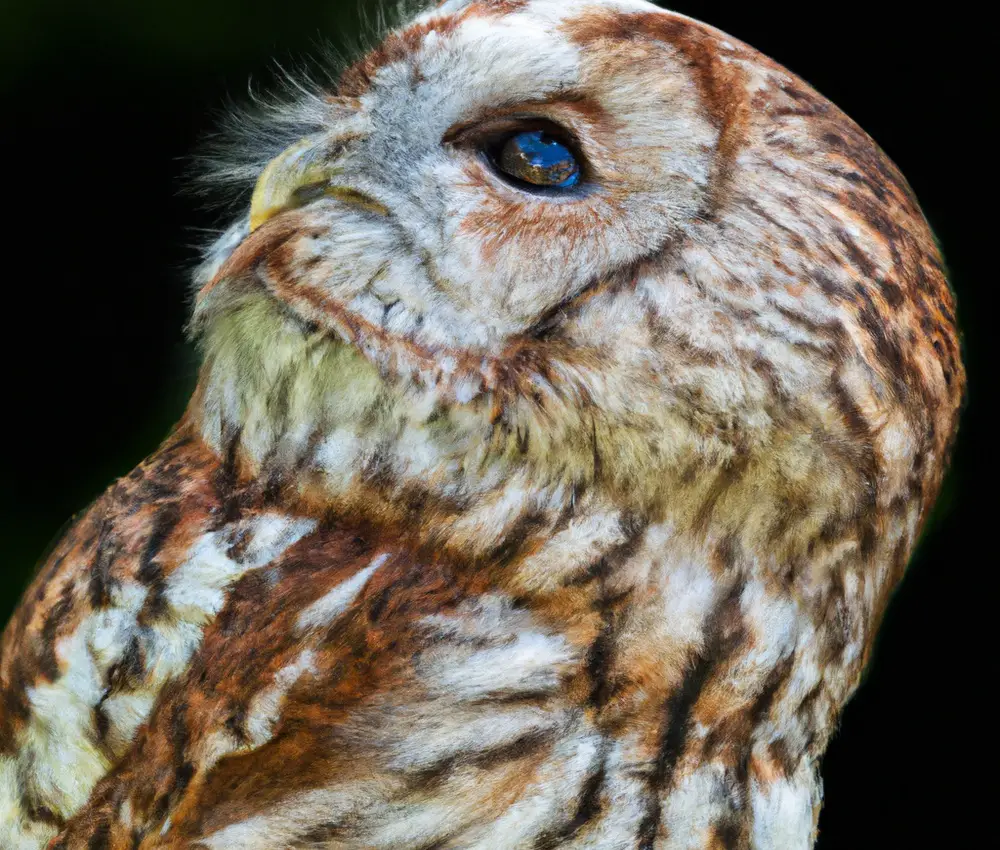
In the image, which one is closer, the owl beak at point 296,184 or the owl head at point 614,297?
the owl head at point 614,297

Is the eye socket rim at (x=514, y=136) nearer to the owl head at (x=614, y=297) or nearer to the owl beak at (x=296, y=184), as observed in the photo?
the owl head at (x=614, y=297)

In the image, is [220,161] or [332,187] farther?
[220,161]

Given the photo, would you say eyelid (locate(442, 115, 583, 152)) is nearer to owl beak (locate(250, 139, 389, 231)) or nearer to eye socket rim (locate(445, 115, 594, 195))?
eye socket rim (locate(445, 115, 594, 195))

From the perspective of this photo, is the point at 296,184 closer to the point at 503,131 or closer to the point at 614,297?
the point at 503,131

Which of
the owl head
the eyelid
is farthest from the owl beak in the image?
the eyelid

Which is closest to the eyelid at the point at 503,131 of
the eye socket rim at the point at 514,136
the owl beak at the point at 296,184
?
the eye socket rim at the point at 514,136

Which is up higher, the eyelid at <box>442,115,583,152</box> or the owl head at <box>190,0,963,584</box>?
the eyelid at <box>442,115,583,152</box>

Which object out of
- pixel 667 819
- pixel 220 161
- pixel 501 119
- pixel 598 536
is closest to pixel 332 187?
pixel 501 119

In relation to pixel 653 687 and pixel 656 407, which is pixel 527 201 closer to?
pixel 656 407
